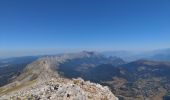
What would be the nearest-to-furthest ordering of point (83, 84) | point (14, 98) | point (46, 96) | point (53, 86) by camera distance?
point (46, 96), point (14, 98), point (53, 86), point (83, 84)

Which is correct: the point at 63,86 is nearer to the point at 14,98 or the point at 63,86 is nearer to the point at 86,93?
the point at 86,93

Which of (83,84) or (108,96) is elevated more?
(83,84)

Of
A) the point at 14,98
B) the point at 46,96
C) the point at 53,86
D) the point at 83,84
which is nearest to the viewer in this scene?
the point at 46,96

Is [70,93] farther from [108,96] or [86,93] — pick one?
[108,96]

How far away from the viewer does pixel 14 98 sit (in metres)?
53.1

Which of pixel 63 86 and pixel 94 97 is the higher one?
pixel 63 86

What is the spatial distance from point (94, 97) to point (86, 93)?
8.34 ft

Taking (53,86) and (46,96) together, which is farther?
(53,86)

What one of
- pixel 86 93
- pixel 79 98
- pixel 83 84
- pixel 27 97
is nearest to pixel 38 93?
pixel 27 97

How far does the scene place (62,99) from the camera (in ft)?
165

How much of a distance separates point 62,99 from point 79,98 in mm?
5287

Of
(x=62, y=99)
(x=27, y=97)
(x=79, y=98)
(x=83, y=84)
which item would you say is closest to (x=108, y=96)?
(x=83, y=84)

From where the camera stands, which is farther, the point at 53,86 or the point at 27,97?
the point at 53,86

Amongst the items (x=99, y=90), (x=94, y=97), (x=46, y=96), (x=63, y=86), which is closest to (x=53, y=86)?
(x=63, y=86)
